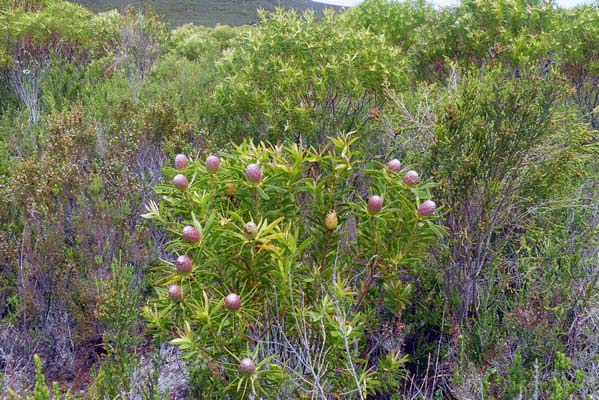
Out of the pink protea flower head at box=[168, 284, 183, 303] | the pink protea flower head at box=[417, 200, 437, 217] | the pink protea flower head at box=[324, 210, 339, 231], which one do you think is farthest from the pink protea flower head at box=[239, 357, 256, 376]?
the pink protea flower head at box=[417, 200, 437, 217]

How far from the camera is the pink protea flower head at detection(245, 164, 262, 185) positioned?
1.91 m

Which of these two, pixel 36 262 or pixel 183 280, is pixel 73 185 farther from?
pixel 183 280

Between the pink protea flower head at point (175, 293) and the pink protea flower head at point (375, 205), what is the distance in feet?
2.77

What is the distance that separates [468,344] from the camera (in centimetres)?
269

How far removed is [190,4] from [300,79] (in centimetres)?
4188

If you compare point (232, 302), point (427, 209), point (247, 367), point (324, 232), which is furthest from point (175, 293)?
point (427, 209)

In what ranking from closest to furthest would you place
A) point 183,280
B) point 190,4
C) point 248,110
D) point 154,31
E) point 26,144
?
point 183,280
point 248,110
point 26,144
point 154,31
point 190,4

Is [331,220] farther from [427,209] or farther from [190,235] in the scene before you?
[190,235]

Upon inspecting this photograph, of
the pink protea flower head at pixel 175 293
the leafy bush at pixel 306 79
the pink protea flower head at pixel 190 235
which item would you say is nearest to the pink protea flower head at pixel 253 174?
the pink protea flower head at pixel 190 235

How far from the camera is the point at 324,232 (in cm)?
216

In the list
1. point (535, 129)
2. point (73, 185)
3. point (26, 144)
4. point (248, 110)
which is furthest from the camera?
point (26, 144)

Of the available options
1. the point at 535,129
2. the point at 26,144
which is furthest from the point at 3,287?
the point at 535,129

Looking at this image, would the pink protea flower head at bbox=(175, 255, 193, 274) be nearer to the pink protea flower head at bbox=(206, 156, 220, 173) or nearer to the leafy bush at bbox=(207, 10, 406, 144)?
the pink protea flower head at bbox=(206, 156, 220, 173)

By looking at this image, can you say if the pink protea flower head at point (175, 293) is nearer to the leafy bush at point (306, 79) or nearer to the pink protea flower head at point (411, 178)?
the pink protea flower head at point (411, 178)
